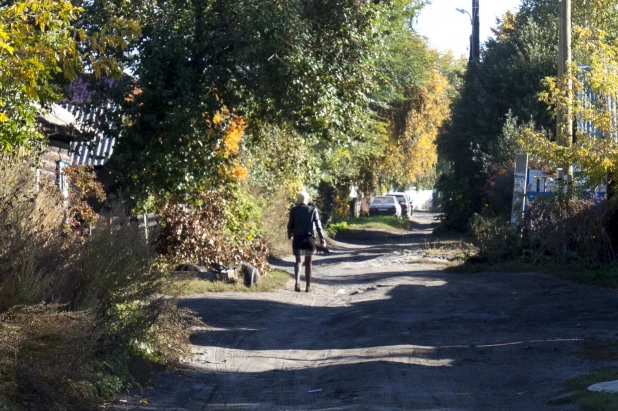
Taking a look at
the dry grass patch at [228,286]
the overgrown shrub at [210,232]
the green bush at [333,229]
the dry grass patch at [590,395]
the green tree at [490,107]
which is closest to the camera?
the dry grass patch at [590,395]

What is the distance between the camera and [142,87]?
12.9m

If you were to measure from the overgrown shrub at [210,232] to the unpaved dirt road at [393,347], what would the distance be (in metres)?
1.87

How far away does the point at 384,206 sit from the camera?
182 feet

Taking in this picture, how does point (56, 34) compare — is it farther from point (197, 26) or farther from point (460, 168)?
point (460, 168)

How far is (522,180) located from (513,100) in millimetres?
12304

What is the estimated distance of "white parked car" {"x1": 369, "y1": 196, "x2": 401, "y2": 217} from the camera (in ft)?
181

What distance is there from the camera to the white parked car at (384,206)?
55219 mm

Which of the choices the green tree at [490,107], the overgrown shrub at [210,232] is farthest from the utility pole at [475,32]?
the overgrown shrub at [210,232]

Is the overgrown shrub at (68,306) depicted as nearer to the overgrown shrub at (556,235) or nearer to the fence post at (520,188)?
the overgrown shrub at (556,235)

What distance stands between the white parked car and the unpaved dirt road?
37857mm

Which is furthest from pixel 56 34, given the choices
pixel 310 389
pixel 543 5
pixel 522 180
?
pixel 543 5

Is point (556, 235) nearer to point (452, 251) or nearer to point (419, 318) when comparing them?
point (452, 251)

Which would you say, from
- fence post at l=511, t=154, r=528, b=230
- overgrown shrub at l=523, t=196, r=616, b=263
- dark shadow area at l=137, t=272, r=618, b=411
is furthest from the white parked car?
dark shadow area at l=137, t=272, r=618, b=411

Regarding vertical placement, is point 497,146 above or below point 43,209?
above
